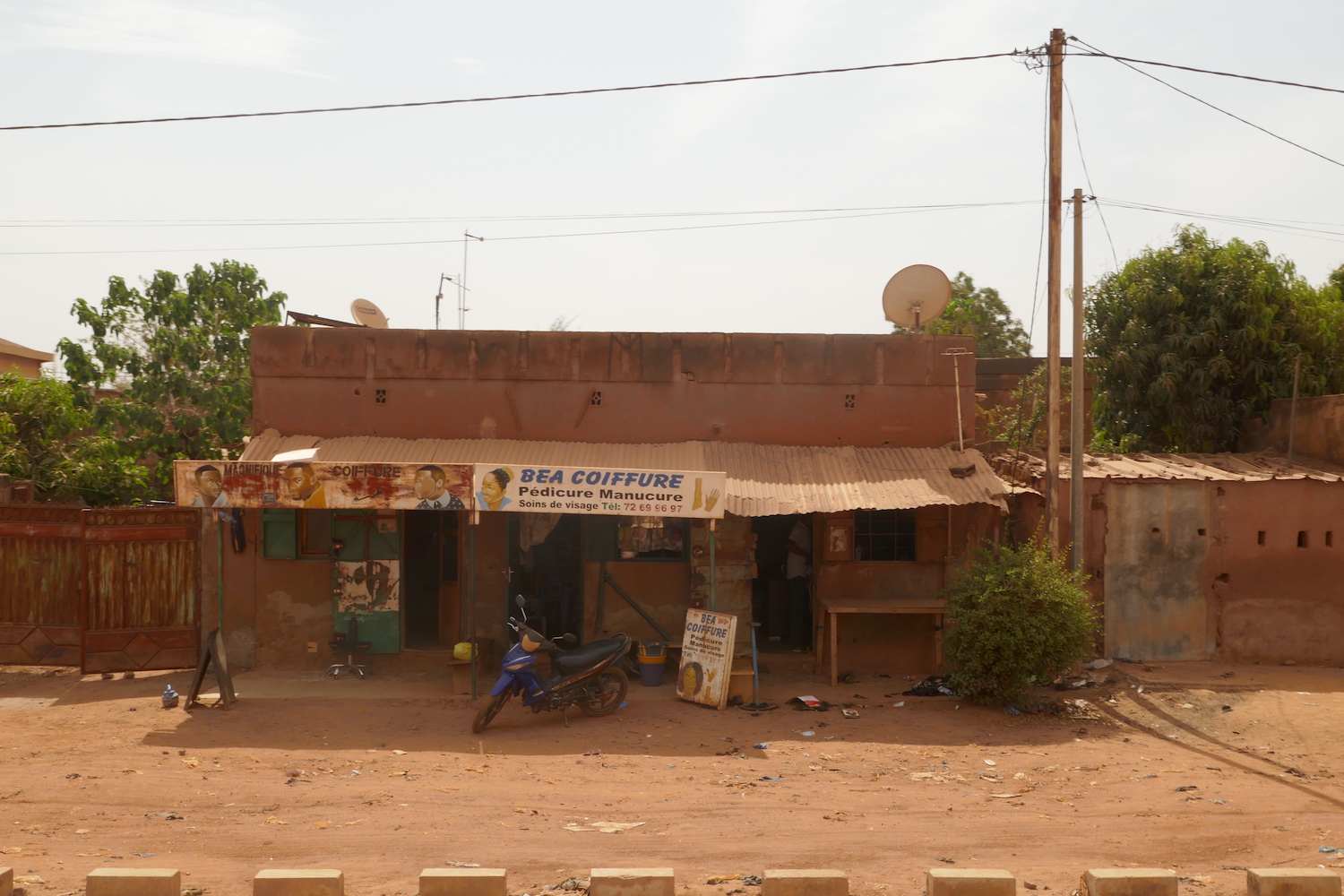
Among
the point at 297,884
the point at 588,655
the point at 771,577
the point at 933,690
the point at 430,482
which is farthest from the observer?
the point at 771,577

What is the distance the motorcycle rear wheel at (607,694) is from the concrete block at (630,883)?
15.6 ft

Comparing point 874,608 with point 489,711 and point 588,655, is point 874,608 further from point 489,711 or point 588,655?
point 489,711

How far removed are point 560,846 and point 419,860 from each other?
94 cm

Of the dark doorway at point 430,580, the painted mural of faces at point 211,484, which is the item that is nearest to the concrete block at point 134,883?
the painted mural of faces at point 211,484

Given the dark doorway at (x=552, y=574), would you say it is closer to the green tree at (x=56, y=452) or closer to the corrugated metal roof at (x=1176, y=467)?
the corrugated metal roof at (x=1176, y=467)

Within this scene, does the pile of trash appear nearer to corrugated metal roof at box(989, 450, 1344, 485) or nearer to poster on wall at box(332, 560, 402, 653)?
corrugated metal roof at box(989, 450, 1344, 485)

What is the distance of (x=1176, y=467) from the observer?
42.5ft

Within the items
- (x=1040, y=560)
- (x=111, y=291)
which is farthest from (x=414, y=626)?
(x=111, y=291)

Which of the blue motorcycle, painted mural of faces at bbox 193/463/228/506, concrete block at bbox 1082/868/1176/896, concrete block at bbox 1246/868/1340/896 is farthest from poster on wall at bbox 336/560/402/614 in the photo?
concrete block at bbox 1246/868/1340/896

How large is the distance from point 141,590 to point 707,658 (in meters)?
7.22

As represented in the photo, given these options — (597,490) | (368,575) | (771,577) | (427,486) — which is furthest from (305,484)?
(771,577)

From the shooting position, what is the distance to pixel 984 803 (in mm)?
7758

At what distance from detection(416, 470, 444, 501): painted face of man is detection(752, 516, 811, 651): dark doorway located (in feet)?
18.0

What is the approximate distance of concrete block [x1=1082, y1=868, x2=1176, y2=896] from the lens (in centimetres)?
549
